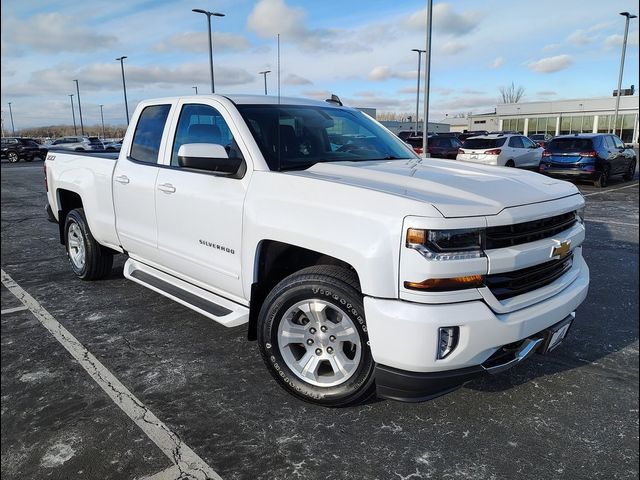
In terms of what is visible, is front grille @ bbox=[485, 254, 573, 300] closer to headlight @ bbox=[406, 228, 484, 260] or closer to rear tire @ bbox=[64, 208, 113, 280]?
headlight @ bbox=[406, 228, 484, 260]

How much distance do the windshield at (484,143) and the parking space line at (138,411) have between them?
54.4 ft

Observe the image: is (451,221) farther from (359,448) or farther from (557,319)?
(359,448)

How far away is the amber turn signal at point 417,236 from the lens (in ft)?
8.10

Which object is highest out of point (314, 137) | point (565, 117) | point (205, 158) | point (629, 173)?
point (565, 117)

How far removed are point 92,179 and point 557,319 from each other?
434 cm

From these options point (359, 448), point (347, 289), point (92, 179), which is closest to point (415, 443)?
point (359, 448)

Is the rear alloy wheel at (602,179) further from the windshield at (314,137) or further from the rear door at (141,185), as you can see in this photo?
the rear door at (141,185)

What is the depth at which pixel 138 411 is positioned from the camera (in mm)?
3012

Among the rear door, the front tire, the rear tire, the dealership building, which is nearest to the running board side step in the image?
the rear door

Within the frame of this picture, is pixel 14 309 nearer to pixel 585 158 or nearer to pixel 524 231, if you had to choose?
pixel 524 231

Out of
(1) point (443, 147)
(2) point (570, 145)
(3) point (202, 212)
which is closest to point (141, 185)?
(3) point (202, 212)

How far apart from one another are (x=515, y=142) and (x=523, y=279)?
17.4m

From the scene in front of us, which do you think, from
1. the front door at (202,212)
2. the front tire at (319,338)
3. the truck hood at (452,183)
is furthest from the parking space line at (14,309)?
the truck hood at (452,183)

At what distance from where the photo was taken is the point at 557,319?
2.89 meters
